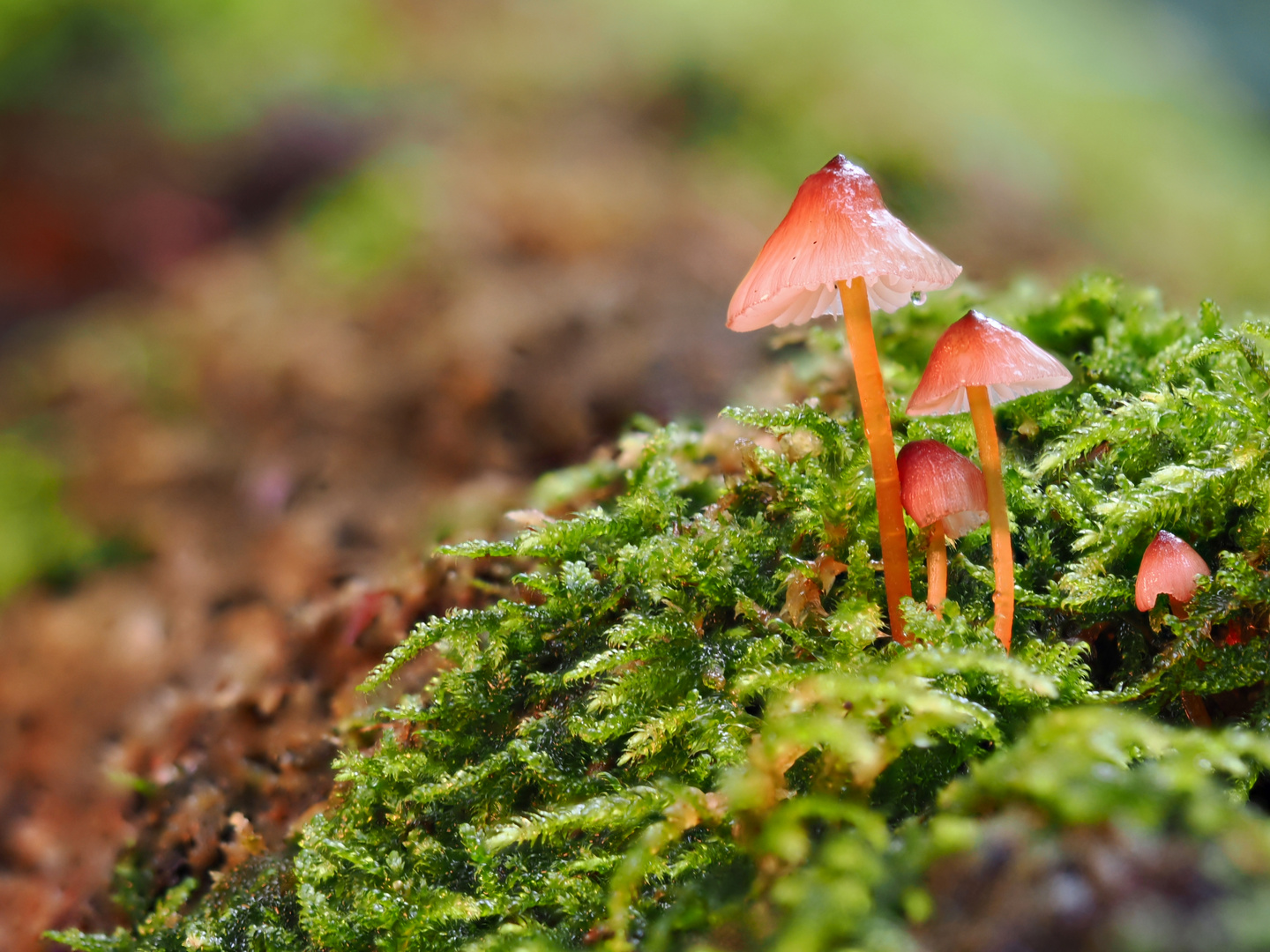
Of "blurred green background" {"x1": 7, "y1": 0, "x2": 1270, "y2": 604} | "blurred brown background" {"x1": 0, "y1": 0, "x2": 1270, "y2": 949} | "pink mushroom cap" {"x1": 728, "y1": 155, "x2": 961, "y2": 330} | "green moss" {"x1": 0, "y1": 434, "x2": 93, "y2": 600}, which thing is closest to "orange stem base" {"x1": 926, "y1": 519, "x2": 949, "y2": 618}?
"pink mushroom cap" {"x1": 728, "y1": 155, "x2": 961, "y2": 330}

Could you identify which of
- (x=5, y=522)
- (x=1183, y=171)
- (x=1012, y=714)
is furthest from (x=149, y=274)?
(x=1183, y=171)

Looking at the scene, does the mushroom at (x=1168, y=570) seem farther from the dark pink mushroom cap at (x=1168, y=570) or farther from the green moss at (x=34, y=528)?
the green moss at (x=34, y=528)

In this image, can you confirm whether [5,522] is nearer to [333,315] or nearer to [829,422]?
[333,315]

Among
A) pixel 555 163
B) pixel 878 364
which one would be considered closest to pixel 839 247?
pixel 878 364

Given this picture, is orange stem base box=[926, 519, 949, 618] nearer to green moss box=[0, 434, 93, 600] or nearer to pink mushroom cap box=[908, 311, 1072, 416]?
Result: pink mushroom cap box=[908, 311, 1072, 416]

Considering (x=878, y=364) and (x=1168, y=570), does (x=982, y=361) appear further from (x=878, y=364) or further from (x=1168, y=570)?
(x=1168, y=570)

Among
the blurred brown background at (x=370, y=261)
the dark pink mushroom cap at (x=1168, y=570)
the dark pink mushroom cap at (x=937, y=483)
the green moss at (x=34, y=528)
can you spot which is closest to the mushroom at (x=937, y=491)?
the dark pink mushroom cap at (x=937, y=483)

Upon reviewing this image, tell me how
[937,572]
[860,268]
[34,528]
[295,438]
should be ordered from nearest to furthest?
[860,268] < [937,572] < [34,528] < [295,438]
